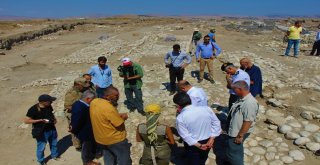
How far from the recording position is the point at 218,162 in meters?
6.52

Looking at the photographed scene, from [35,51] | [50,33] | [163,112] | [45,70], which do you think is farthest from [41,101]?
[50,33]

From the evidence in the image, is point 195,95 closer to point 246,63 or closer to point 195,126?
point 195,126

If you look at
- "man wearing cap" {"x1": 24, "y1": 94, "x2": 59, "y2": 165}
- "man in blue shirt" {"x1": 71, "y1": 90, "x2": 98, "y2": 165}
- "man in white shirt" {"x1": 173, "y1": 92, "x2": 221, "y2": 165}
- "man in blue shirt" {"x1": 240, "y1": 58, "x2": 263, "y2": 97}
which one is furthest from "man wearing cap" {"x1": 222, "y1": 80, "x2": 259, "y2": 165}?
"man wearing cap" {"x1": 24, "y1": 94, "x2": 59, "y2": 165}

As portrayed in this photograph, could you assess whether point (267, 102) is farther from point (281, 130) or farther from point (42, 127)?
point (42, 127)

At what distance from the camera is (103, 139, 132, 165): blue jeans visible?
17.4ft

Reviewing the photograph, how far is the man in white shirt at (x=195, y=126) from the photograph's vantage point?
4.71m

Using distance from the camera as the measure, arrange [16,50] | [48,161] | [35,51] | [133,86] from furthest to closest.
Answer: [16,50], [35,51], [133,86], [48,161]

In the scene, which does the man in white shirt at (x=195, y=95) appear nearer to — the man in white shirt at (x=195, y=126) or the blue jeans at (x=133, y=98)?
the man in white shirt at (x=195, y=126)

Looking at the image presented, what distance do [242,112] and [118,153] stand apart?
2395 millimetres

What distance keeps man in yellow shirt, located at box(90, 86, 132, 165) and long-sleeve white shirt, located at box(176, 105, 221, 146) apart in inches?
42.8

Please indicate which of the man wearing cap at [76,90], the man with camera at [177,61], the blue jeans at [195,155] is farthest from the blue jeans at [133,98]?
the blue jeans at [195,155]

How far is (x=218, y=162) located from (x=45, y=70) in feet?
46.8

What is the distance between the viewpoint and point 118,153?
5383mm

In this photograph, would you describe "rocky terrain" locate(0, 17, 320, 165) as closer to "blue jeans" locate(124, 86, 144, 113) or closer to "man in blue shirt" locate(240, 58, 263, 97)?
"blue jeans" locate(124, 86, 144, 113)
